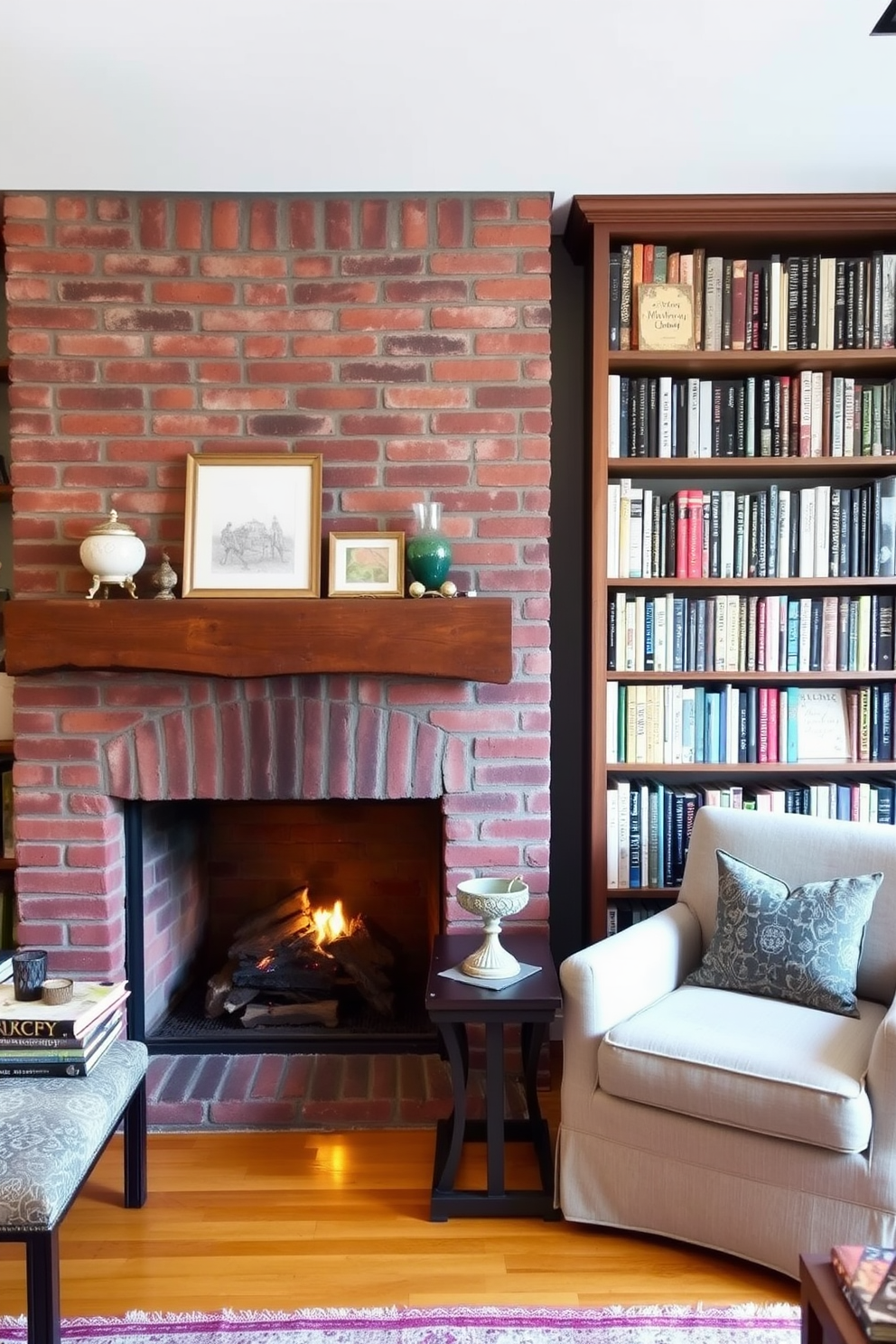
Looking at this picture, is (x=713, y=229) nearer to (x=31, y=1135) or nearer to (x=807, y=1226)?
(x=807, y=1226)

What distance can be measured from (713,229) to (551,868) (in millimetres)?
1900

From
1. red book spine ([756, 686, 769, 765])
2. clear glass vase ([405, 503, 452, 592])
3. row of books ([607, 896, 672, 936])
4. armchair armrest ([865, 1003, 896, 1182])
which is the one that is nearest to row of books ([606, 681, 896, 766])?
red book spine ([756, 686, 769, 765])

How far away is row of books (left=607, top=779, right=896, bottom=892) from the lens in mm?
2697

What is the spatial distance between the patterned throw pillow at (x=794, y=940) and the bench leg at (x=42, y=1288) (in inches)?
56.2

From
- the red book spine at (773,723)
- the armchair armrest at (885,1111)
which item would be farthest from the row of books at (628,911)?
the armchair armrest at (885,1111)

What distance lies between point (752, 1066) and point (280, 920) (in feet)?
5.13

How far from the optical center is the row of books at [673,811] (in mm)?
2697

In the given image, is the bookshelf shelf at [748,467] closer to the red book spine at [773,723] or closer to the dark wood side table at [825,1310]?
the red book spine at [773,723]

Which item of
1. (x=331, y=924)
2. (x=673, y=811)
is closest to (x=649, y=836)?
(x=673, y=811)

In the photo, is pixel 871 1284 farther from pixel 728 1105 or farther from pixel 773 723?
pixel 773 723

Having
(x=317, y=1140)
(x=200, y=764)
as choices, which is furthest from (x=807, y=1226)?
(x=200, y=764)

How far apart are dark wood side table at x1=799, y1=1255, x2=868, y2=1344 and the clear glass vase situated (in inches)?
63.0

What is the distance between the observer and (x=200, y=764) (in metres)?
2.49

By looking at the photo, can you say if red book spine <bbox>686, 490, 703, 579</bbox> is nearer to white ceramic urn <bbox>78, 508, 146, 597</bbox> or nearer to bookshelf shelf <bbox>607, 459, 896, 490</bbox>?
bookshelf shelf <bbox>607, 459, 896, 490</bbox>
